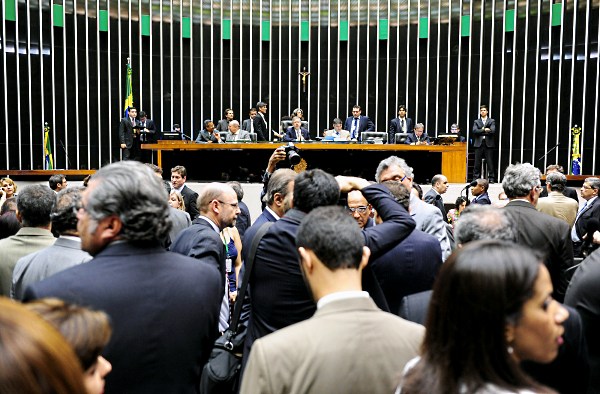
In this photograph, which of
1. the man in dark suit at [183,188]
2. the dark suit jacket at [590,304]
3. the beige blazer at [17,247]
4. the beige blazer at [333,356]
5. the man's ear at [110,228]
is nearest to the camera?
the beige blazer at [333,356]

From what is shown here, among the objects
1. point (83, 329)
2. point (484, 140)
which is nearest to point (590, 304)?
point (83, 329)

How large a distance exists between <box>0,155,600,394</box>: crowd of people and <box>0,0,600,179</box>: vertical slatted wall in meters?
11.0

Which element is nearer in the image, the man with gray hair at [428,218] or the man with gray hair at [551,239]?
the man with gray hair at [551,239]

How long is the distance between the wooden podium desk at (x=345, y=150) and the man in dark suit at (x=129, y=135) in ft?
3.30

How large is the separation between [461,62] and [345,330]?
532 inches

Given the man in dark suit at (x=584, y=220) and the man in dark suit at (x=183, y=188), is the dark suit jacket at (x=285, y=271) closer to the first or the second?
the man in dark suit at (x=584, y=220)

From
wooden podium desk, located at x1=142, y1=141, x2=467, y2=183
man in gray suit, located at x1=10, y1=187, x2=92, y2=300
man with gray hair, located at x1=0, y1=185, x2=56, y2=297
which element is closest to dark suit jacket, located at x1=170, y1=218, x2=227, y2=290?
man in gray suit, located at x1=10, y1=187, x2=92, y2=300

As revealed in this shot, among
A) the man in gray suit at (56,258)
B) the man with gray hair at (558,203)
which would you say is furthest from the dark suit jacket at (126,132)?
the man in gray suit at (56,258)

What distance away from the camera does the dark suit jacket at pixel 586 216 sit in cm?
516

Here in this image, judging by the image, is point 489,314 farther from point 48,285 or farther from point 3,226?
point 3,226

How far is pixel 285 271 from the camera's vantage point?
229 cm

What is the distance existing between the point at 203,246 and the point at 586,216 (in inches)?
153

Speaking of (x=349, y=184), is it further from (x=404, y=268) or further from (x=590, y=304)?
(x=590, y=304)

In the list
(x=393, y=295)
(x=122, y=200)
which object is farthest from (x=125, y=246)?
(x=393, y=295)
